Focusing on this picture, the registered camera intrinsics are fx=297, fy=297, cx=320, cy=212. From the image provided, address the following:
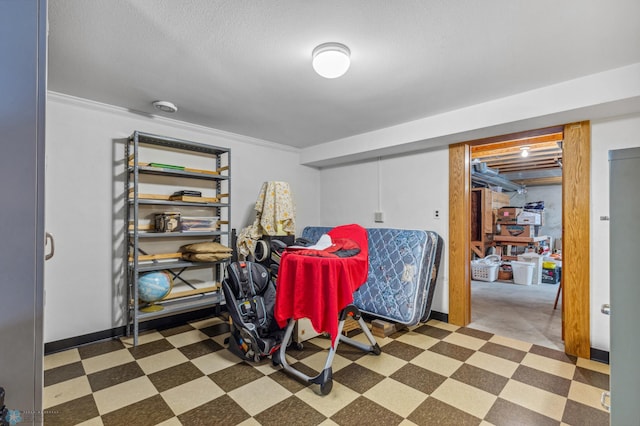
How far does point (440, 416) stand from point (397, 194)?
8.35 feet

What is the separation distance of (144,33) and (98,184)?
1.73 m

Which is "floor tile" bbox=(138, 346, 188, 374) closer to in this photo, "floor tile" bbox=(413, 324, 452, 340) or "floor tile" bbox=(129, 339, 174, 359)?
"floor tile" bbox=(129, 339, 174, 359)

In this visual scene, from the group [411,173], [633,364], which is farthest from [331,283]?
[411,173]

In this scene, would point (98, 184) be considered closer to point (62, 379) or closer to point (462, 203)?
point (62, 379)

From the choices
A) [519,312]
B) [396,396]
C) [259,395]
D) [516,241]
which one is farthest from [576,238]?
[516,241]

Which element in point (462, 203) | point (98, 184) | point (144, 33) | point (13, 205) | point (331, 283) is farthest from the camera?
point (462, 203)

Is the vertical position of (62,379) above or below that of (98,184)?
below

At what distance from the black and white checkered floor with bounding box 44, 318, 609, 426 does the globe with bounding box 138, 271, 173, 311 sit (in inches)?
15.9

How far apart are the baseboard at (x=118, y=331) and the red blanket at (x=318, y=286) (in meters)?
1.75

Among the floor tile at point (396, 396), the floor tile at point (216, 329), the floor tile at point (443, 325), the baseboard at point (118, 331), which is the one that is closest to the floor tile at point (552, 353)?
the floor tile at point (443, 325)

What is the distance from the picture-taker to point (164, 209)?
3221 mm

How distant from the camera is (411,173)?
12.2 feet

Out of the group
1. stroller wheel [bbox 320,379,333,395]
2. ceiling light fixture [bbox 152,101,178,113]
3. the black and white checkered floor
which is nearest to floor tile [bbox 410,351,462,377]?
the black and white checkered floor

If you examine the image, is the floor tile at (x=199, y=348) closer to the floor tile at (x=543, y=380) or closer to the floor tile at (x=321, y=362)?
the floor tile at (x=321, y=362)
